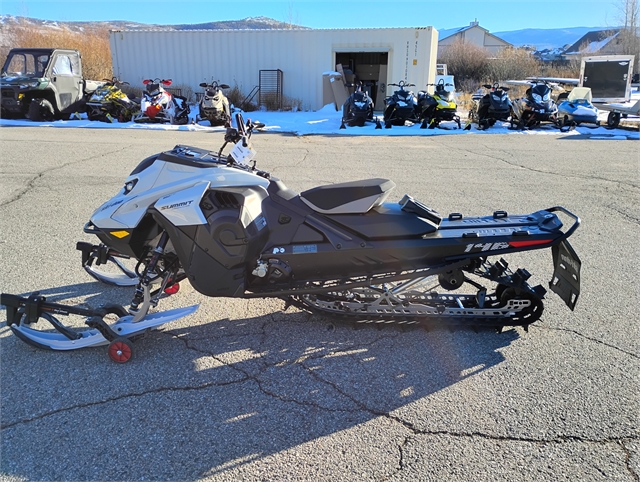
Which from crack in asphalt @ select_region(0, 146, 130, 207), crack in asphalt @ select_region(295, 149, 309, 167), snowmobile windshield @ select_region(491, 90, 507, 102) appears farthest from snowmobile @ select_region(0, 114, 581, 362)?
snowmobile windshield @ select_region(491, 90, 507, 102)

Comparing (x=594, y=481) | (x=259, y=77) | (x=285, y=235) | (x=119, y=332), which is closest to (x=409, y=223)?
(x=285, y=235)

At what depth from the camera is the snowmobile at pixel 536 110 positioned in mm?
15867

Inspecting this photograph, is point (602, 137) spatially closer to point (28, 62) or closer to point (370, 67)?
point (370, 67)

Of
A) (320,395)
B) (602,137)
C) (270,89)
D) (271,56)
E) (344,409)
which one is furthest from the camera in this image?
(270,89)

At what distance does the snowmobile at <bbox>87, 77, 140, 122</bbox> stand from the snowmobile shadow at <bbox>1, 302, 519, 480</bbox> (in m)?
14.5

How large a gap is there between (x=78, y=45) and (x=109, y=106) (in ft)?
51.9

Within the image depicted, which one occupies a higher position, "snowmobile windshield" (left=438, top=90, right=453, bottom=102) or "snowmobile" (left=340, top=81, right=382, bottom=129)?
"snowmobile windshield" (left=438, top=90, right=453, bottom=102)

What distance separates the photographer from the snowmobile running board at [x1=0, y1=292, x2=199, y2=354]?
3154 mm

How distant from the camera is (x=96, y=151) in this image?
1035cm

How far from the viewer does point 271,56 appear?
21062 millimetres

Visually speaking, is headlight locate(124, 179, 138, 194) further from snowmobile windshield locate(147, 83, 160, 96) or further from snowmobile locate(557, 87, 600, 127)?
snowmobile locate(557, 87, 600, 127)

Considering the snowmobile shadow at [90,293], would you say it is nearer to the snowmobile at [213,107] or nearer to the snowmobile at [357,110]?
the snowmobile at [357,110]

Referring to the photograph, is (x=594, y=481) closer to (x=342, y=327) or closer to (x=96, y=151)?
(x=342, y=327)

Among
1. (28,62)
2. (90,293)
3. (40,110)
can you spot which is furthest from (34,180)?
(28,62)
